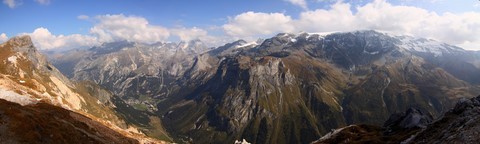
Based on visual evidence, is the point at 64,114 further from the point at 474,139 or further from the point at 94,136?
the point at 474,139

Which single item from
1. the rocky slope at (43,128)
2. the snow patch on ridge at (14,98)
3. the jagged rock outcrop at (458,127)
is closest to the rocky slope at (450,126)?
the jagged rock outcrop at (458,127)

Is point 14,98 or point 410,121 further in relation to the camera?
point 14,98

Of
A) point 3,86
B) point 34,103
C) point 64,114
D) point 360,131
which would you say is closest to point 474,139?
point 360,131

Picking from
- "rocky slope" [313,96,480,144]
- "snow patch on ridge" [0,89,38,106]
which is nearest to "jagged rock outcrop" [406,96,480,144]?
"rocky slope" [313,96,480,144]

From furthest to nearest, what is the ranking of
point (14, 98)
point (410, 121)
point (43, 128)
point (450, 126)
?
point (14, 98) → point (410, 121) → point (43, 128) → point (450, 126)

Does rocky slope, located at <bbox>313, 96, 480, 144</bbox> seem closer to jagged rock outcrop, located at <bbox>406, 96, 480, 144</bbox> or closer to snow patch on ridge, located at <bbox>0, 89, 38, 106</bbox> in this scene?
jagged rock outcrop, located at <bbox>406, 96, 480, 144</bbox>

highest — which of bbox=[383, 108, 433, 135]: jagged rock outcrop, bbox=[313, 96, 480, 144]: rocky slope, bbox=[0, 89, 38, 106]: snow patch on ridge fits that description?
bbox=[0, 89, 38, 106]: snow patch on ridge

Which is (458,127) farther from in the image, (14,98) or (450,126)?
(14,98)

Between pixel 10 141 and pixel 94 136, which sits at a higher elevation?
pixel 10 141

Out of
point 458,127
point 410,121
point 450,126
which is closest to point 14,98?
point 450,126

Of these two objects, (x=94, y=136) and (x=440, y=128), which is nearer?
(x=440, y=128)

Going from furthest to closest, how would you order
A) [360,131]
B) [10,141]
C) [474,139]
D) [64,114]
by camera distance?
1. [360,131]
2. [64,114]
3. [10,141]
4. [474,139]
